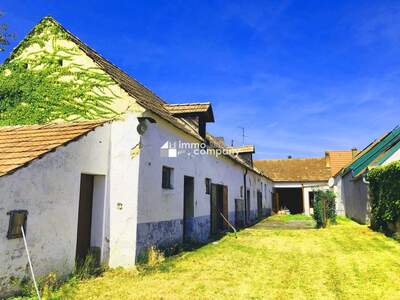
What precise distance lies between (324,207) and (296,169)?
20768mm

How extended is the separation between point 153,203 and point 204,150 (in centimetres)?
489

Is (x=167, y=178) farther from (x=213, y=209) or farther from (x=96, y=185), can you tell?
(x=213, y=209)

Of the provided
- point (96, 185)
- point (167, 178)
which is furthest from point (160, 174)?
point (96, 185)

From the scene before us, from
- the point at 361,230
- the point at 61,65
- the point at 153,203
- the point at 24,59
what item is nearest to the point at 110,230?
the point at 153,203

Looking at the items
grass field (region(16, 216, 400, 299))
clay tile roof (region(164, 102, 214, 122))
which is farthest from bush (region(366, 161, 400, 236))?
clay tile roof (region(164, 102, 214, 122))

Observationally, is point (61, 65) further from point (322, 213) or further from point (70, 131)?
point (322, 213)

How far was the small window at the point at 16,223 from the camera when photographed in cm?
565

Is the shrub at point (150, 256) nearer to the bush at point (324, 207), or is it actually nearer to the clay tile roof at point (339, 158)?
the bush at point (324, 207)

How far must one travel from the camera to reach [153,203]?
29.8 ft

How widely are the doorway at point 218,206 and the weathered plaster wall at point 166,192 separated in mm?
893

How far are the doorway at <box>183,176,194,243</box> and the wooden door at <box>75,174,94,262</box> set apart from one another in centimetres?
444

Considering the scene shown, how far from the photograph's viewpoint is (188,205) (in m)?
12.2

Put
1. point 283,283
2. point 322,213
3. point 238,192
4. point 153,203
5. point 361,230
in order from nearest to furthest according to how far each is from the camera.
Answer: point 283,283
point 153,203
point 361,230
point 322,213
point 238,192

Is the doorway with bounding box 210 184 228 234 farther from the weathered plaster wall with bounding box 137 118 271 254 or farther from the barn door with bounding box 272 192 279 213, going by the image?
the barn door with bounding box 272 192 279 213
